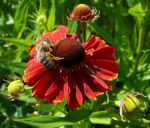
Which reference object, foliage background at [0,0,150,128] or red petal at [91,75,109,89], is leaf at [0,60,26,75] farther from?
red petal at [91,75,109,89]

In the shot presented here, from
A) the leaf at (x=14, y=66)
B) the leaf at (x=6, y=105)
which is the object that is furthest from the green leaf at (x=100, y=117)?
the leaf at (x=6, y=105)

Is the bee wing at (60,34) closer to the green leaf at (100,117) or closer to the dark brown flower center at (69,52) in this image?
the dark brown flower center at (69,52)

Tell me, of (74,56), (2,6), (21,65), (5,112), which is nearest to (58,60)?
Result: (74,56)

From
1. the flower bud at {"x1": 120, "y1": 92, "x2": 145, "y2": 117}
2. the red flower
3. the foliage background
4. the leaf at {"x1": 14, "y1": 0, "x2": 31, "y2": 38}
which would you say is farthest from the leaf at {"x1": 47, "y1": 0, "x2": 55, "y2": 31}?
the flower bud at {"x1": 120, "y1": 92, "x2": 145, "y2": 117}

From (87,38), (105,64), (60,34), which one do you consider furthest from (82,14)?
(87,38)

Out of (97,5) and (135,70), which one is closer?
(135,70)

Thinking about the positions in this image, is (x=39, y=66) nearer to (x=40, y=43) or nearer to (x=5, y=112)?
(x=40, y=43)
